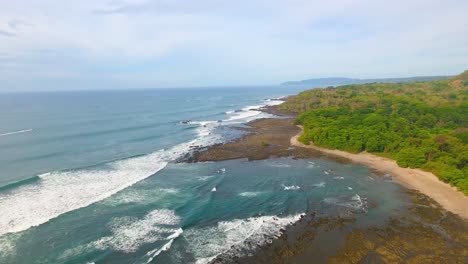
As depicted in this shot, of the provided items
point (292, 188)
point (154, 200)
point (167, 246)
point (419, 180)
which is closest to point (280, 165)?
point (292, 188)

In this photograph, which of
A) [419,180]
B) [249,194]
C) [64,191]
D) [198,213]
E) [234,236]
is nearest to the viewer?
[234,236]

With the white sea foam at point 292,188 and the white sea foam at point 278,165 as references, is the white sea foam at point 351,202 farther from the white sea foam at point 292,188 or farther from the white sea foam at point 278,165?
the white sea foam at point 278,165

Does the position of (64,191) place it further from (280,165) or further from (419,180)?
(419,180)

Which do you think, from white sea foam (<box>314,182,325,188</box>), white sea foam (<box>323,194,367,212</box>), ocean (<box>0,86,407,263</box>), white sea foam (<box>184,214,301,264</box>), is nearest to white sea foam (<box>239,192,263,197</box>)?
ocean (<box>0,86,407,263</box>)

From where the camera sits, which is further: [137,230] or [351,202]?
[351,202]

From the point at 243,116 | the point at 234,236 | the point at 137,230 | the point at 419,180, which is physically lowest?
the point at 419,180

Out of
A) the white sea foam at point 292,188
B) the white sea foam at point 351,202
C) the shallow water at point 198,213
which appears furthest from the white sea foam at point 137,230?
the white sea foam at point 351,202

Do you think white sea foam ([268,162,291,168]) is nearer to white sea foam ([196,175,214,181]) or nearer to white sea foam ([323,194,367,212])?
white sea foam ([196,175,214,181])
